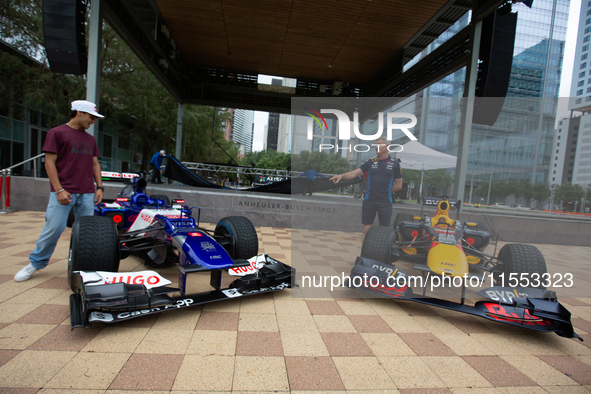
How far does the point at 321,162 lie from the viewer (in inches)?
128

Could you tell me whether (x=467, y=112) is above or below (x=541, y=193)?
above

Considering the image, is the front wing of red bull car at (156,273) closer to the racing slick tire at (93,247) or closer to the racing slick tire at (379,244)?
the racing slick tire at (93,247)

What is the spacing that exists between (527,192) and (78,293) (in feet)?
14.7

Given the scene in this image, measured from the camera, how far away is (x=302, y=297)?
3000 millimetres

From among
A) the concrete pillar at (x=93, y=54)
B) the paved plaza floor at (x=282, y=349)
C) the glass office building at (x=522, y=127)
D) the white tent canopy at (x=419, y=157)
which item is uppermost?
the concrete pillar at (x=93, y=54)

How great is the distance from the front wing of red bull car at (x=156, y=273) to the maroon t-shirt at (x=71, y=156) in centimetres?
53

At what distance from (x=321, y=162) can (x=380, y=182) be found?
0.72 meters

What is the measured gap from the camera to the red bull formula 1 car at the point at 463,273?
93.7 inches

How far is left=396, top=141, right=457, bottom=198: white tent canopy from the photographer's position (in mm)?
3068

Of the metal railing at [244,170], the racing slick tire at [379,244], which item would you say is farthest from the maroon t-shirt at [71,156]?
the metal railing at [244,170]

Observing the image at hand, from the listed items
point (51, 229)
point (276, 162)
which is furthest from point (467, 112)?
point (276, 162)

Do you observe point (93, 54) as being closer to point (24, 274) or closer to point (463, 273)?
point (24, 274)

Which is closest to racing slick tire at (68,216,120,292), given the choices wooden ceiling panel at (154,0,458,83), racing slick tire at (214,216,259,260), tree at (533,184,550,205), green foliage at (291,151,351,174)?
racing slick tire at (214,216,259,260)

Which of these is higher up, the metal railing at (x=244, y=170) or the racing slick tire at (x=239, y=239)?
the metal railing at (x=244, y=170)
